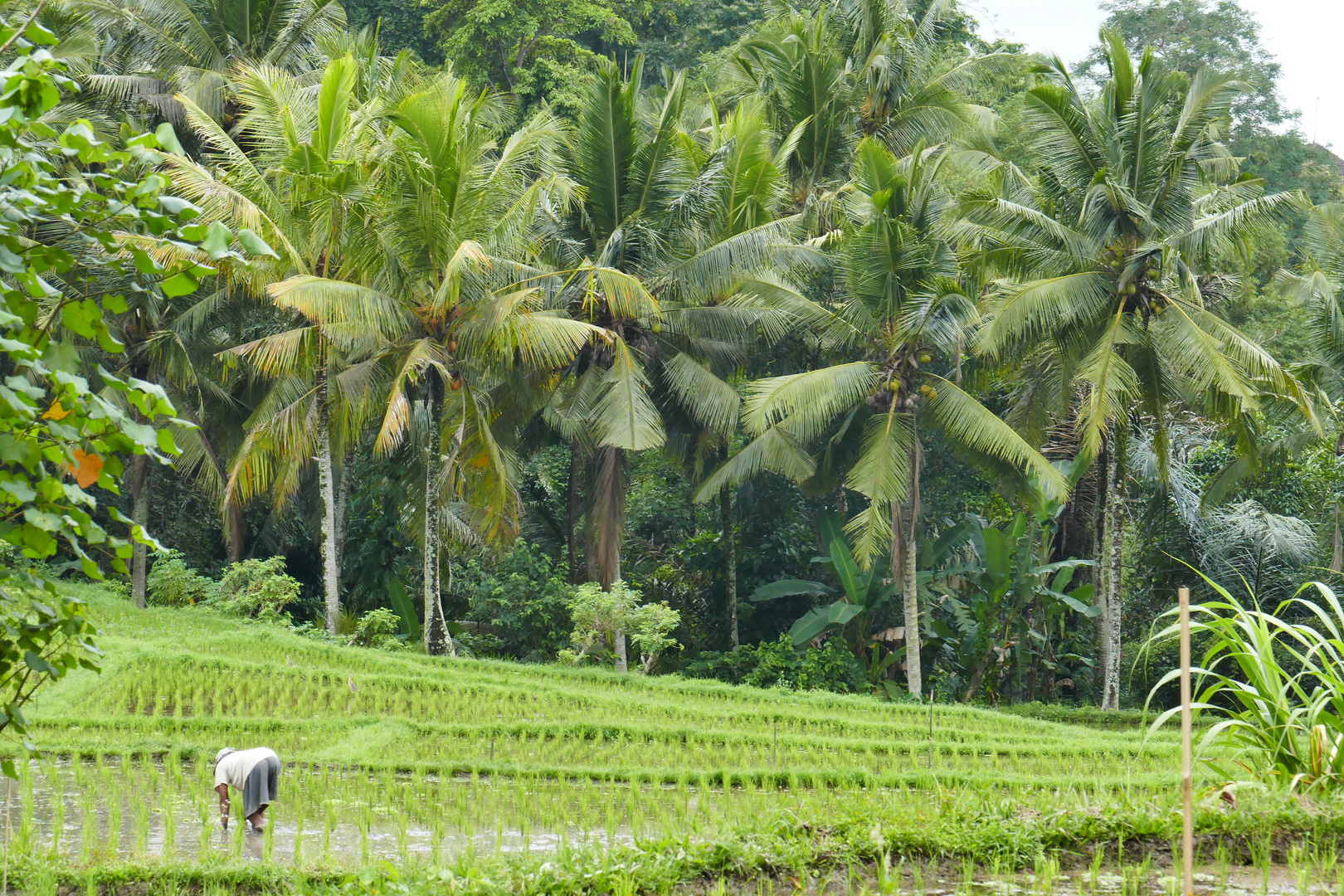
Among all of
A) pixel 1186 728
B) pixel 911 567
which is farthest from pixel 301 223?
pixel 1186 728

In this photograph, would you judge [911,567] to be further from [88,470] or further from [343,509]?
[88,470]

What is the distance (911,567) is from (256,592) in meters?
7.58

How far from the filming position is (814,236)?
15961 millimetres

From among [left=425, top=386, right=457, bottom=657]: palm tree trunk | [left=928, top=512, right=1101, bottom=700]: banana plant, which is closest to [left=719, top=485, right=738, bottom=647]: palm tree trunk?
[left=928, top=512, right=1101, bottom=700]: banana plant

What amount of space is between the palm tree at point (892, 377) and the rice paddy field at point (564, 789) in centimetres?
247

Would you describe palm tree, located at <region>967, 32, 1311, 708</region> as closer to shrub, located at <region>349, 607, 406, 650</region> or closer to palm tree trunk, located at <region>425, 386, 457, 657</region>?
palm tree trunk, located at <region>425, 386, 457, 657</region>

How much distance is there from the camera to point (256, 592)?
13.2 m

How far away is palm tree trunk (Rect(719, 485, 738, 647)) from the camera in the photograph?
15180 mm

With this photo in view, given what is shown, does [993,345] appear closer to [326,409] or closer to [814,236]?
[814,236]

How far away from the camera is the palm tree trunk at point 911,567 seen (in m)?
12.6

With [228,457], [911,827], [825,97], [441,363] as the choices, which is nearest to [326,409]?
[441,363]

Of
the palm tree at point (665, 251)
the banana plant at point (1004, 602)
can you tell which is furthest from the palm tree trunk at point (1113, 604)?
the palm tree at point (665, 251)

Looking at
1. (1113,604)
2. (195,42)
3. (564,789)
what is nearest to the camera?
(564,789)

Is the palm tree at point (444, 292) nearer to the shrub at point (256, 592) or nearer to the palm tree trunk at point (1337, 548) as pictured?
the shrub at point (256, 592)
